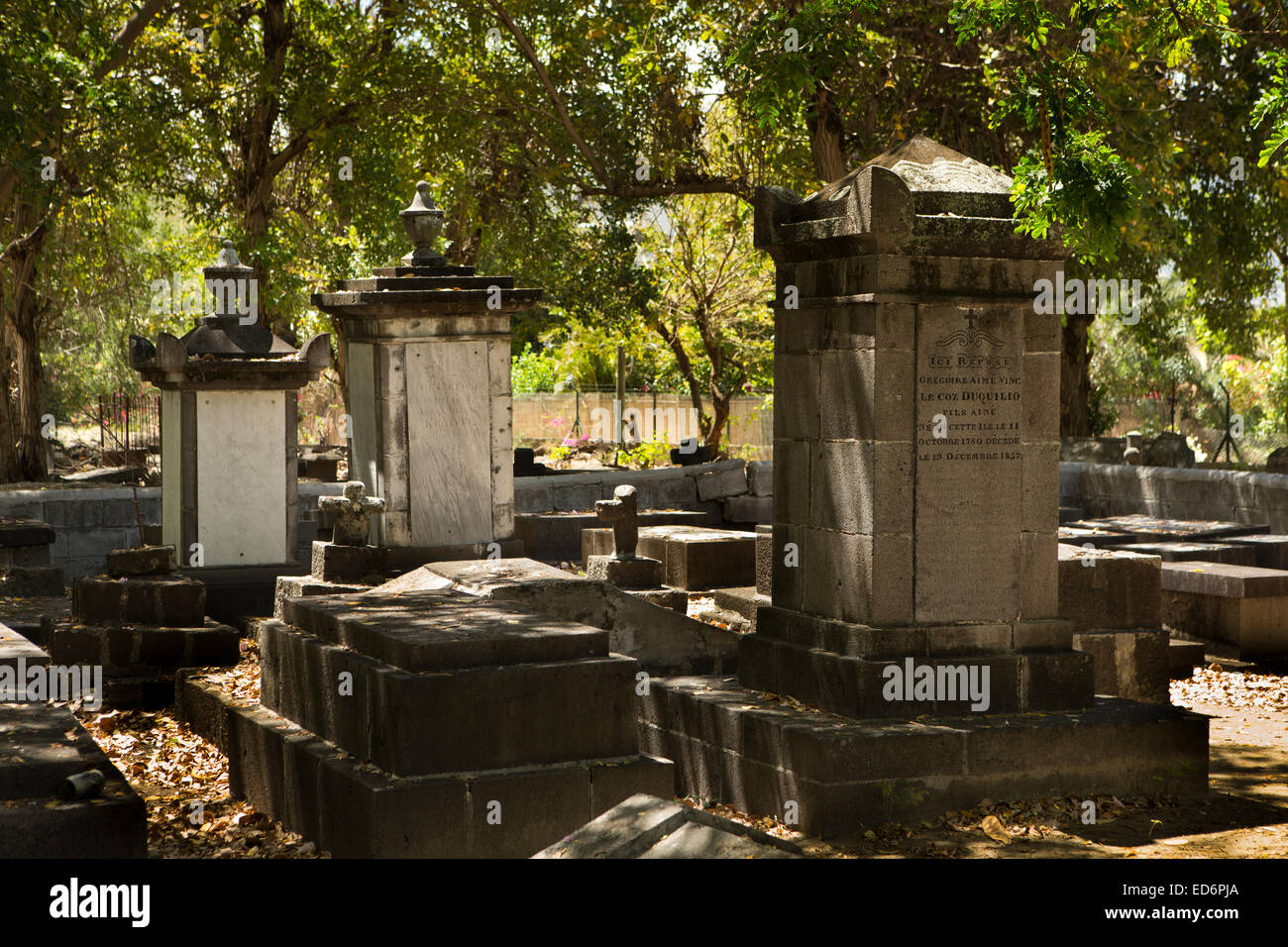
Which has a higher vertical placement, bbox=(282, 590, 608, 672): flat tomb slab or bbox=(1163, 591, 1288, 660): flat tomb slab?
bbox=(282, 590, 608, 672): flat tomb slab

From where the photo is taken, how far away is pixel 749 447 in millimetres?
29188

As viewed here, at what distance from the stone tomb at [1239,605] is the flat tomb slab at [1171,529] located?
53.0 inches

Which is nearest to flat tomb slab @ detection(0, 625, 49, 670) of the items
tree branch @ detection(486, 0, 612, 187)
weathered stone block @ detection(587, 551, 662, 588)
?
weathered stone block @ detection(587, 551, 662, 588)

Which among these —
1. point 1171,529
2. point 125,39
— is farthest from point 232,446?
point 1171,529

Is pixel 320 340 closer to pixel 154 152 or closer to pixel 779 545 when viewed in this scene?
pixel 779 545

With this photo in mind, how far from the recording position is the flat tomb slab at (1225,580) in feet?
36.2

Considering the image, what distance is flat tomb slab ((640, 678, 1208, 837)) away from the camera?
659 centimetres

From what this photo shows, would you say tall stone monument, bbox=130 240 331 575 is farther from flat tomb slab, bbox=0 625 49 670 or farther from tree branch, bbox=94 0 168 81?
tree branch, bbox=94 0 168 81

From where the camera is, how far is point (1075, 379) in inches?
890

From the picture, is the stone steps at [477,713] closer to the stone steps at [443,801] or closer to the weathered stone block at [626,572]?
the stone steps at [443,801]

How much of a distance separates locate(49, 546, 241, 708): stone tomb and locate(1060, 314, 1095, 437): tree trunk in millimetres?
15632

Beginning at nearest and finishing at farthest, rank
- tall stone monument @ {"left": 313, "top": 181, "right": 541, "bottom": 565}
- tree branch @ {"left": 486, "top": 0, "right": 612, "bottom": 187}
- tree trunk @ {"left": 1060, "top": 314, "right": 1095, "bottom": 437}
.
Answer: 1. tall stone monument @ {"left": 313, "top": 181, "right": 541, "bottom": 565}
2. tree branch @ {"left": 486, "top": 0, "right": 612, "bottom": 187}
3. tree trunk @ {"left": 1060, "top": 314, "right": 1095, "bottom": 437}

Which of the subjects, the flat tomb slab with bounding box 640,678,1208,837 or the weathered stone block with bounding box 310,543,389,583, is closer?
the flat tomb slab with bounding box 640,678,1208,837

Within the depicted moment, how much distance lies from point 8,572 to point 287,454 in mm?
2639
